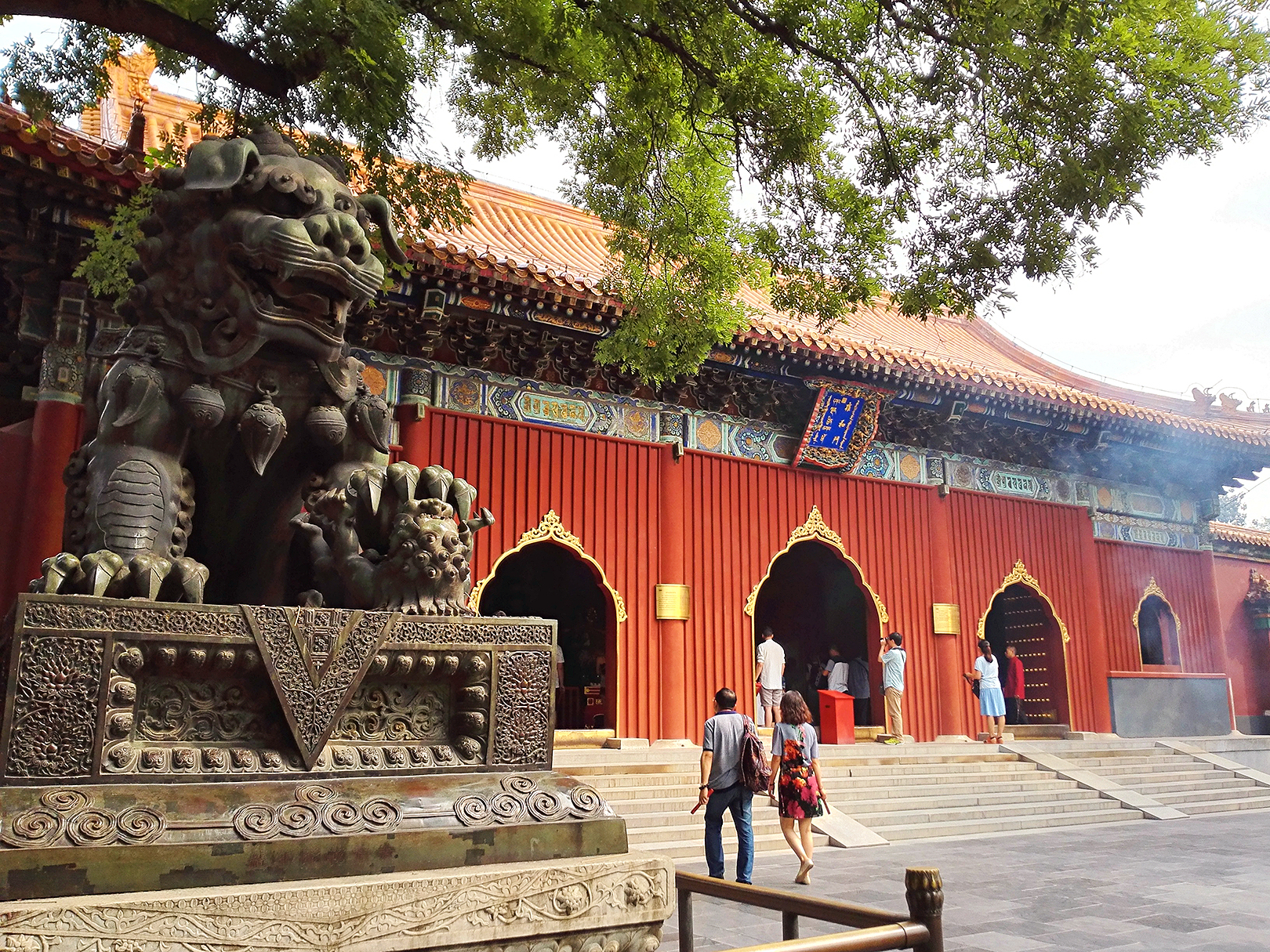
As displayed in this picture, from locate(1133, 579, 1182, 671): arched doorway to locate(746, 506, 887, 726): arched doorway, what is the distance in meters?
4.02

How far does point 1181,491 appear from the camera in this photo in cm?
1486

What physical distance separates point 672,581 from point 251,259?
27.7ft

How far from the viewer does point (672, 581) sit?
34.0 ft

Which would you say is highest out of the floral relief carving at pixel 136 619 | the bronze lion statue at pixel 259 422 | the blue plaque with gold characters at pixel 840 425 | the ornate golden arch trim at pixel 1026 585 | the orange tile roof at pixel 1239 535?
the blue plaque with gold characters at pixel 840 425

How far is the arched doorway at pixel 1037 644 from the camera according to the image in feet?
42.4

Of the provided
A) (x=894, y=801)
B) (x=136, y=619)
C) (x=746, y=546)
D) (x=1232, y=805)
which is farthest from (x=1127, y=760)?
(x=136, y=619)

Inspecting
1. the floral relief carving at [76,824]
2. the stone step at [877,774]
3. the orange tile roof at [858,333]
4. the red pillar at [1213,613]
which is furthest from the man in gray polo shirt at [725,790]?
the red pillar at [1213,613]

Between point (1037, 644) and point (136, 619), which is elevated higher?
point (1037, 644)

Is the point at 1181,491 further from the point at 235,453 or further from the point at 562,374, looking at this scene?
the point at 235,453

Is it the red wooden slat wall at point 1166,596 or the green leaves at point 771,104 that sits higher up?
the green leaves at point 771,104

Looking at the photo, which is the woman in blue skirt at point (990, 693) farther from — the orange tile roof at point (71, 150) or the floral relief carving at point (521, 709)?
the floral relief carving at point (521, 709)

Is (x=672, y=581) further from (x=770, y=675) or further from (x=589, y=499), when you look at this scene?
(x=770, y=675)

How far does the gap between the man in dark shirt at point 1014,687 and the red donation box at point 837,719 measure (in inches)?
109

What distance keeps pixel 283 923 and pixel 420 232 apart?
170 inches
